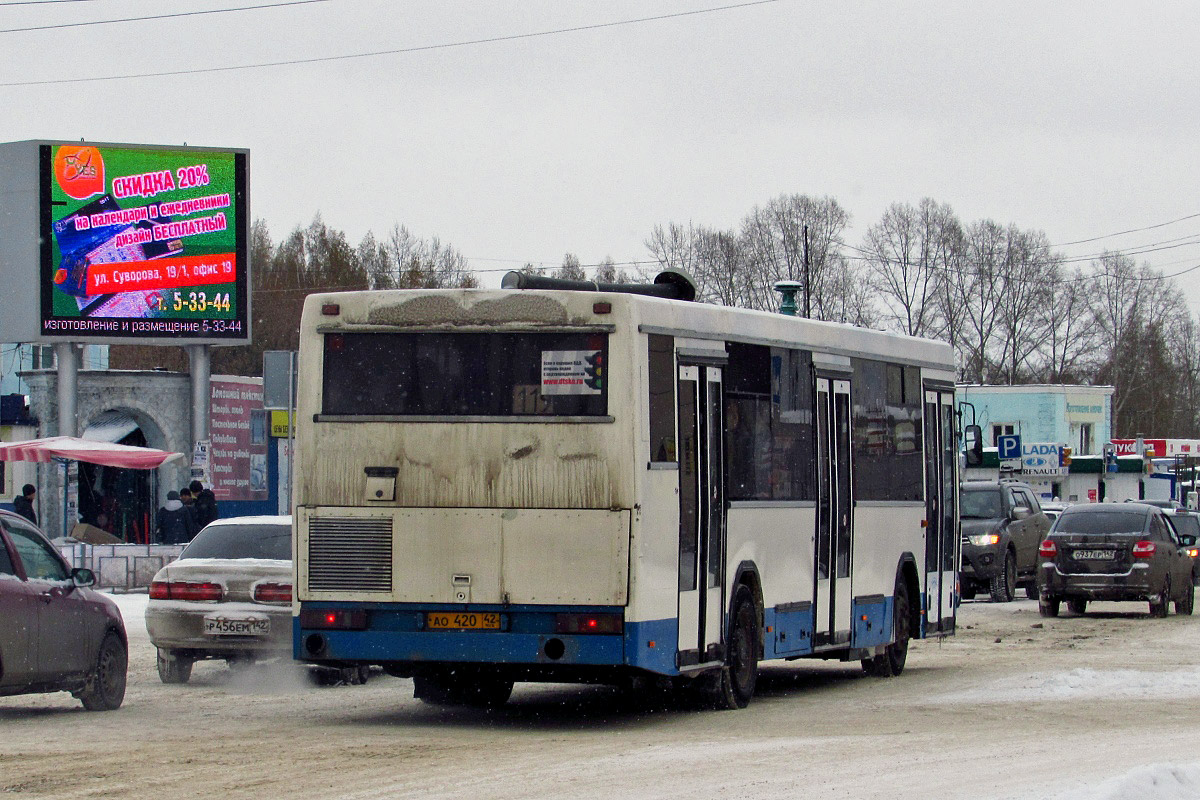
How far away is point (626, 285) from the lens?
15.1 metres

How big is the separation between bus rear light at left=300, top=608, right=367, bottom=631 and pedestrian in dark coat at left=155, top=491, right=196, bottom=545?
750 inches

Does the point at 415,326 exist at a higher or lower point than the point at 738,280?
lower

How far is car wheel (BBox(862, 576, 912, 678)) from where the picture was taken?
17828 millimetres

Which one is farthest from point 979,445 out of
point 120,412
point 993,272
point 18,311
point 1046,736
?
point 993,272

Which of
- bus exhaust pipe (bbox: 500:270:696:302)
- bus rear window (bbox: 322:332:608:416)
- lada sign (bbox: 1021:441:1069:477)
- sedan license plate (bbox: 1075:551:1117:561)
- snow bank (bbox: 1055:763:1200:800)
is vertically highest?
bus exhaust pipe (bbox: 500:270:696:302)

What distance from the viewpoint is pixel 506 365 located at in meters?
12.8

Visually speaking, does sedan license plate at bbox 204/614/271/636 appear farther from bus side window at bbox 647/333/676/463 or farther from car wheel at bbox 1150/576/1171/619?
car wheel at bbox 1150/576/1171/619

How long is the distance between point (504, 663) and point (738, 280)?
72252mm

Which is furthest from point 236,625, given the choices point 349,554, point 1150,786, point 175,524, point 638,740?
point 175,524

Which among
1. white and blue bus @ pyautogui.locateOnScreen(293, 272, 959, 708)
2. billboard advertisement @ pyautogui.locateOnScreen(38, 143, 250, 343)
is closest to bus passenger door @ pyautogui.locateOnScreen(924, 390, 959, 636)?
white and blue bus @ pyautogui.locateOnScreen(293, 272, 959, 708)

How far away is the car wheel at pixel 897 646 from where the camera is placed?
58.5ft

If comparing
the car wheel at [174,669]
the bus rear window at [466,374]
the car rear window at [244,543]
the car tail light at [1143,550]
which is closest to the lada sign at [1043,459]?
the car tail light at [1143,550]

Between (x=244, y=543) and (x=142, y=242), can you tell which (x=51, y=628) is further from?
(x=142, y=242)

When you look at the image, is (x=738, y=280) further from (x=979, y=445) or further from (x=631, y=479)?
(x=631, y=479)
